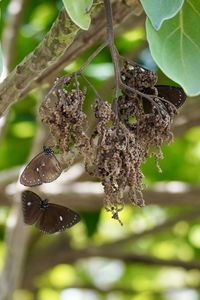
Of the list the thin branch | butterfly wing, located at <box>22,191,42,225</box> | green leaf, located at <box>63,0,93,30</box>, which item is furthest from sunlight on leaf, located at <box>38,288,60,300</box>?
green leaf, located at <box>63,0,93,30</box>

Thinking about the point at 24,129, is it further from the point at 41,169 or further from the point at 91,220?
the point at 41,169

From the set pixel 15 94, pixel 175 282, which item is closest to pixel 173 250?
pixel 175 282

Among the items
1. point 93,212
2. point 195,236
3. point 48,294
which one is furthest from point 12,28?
point 48,294

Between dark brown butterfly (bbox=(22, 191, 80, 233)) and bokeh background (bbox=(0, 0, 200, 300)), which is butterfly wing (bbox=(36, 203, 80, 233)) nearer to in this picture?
dark brown butterfly (bbox=(22, 191, 80, 233))

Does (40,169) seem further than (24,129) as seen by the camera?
No

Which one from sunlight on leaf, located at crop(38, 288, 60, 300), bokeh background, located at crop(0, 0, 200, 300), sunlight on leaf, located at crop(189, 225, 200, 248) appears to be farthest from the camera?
sunlight on leaf, located at crop(38, 288, 60, 300)

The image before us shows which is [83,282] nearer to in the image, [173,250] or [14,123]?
[173,250]
